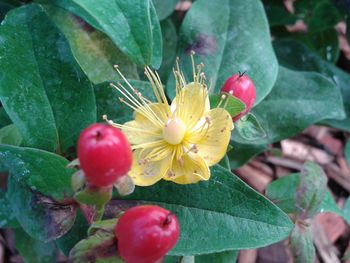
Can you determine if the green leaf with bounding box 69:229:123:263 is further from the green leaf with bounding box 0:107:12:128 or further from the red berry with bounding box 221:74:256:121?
the green leaf with bounding box 0:107:12:128

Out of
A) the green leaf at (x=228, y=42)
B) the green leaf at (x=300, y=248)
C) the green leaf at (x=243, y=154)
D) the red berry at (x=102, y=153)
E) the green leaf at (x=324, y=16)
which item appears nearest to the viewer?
the red berry at (x=102, y=153)

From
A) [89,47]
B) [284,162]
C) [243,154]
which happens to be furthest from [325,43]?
[89,47]

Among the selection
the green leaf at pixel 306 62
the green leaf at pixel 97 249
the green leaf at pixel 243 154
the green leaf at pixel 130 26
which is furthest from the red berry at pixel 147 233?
the green leaf at pixel 306 62

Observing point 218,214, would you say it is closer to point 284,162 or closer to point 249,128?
point 249,128

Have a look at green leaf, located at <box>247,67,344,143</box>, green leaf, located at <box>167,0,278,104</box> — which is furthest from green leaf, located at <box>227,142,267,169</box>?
green leaf, located at <box>167,0,278,104</box>

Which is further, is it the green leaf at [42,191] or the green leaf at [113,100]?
the green leaf at [113,100]

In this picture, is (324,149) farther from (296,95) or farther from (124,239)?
(124,239)

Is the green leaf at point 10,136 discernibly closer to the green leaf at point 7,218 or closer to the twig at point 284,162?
the green leaf at point 7,218

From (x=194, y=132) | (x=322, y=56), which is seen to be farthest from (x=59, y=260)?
(x=322, y=56)
